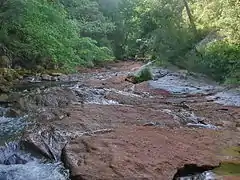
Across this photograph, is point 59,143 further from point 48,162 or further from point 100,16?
point 100,16

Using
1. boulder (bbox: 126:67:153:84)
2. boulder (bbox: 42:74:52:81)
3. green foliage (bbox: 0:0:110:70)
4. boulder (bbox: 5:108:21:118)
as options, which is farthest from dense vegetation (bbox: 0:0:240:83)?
boulder (bbox: 5:108:21:118)

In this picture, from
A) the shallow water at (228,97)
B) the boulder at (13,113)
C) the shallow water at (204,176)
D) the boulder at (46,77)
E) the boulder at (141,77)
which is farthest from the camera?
the boulder at (141,77)

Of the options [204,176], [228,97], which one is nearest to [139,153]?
[204,176]

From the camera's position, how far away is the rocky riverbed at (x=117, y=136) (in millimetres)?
7141

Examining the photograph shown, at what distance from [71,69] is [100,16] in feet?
57.4

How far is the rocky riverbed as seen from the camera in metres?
7.14

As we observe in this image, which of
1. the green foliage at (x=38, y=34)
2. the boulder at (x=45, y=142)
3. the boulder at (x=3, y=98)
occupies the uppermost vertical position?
the green foliage at (x=38, y=34)

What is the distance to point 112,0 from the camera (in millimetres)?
44531

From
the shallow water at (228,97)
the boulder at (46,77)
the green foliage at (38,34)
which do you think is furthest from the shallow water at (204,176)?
the boulder at (46,77)

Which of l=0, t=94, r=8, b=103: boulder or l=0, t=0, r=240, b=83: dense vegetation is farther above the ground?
l=0, t=0, r=240, b=83: dense vegetation

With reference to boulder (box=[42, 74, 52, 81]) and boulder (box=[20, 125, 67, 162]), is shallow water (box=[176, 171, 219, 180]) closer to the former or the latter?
boulder (box=[20, 125, 67, 162])

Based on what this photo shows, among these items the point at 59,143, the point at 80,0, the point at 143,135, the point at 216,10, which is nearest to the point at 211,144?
the point at 143,135

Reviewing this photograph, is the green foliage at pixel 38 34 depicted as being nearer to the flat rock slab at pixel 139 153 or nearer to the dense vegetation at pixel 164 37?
the dense vegetation at pixel 164 37

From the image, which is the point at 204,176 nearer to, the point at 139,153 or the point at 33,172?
the point at 139,153
